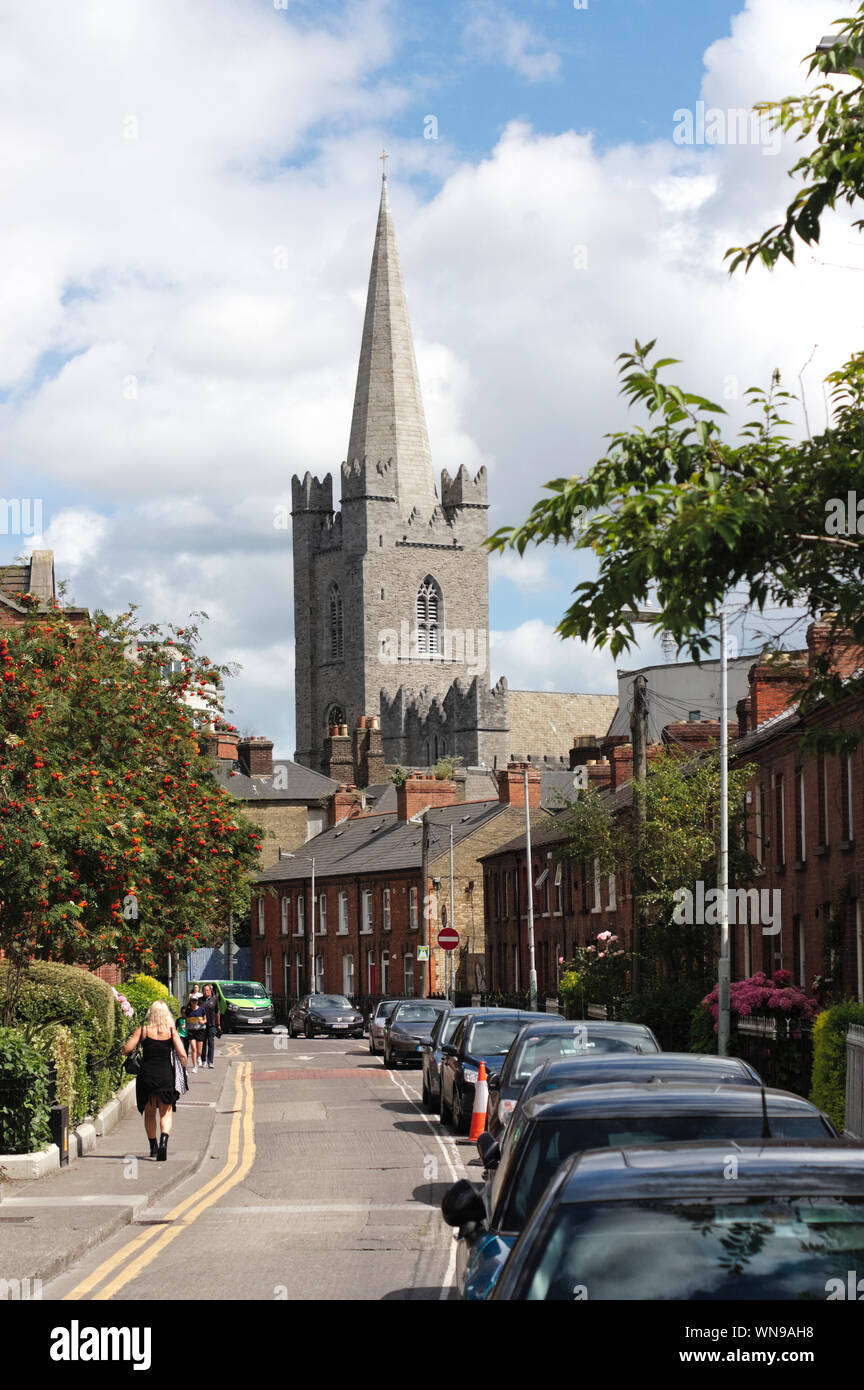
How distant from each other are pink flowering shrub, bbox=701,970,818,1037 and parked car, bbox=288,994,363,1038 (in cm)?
3275

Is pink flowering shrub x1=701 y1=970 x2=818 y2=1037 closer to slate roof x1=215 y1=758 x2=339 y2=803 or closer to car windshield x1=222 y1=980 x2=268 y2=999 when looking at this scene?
car windshield x1=222 y1=980 x2=268 y2=999

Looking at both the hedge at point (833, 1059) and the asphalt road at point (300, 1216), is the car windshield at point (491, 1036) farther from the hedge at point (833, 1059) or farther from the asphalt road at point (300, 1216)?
the hedge at point (833, 1059)

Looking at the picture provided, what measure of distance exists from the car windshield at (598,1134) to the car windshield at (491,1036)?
14671 millimetres

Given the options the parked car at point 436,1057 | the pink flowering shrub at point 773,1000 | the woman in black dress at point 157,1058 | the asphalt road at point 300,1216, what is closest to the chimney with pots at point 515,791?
the asphalt road at point 300,1216

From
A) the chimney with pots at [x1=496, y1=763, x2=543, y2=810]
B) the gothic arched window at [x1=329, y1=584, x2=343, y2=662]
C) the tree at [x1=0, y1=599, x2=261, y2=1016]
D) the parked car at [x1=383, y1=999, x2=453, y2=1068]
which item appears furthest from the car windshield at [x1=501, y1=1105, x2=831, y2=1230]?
the gothic arched window at [x1=329, y1=584, x2=343, y2=662]

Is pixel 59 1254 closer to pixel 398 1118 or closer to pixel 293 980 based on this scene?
pixel 398 1118

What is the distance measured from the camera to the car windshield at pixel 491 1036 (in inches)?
897

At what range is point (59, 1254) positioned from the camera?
11.6 metres

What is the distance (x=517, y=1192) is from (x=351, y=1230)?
241 inches

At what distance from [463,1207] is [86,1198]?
874cm

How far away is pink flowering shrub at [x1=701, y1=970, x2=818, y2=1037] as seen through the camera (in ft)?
85.9

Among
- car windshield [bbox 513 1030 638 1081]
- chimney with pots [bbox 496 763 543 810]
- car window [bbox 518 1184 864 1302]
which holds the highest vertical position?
chimney with pots [bbox 496 763 543 810]
